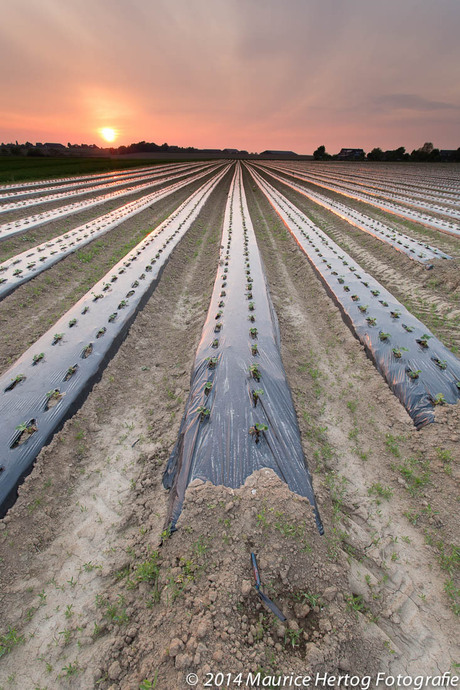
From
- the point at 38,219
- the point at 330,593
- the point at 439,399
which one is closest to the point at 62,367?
the point at 330,593

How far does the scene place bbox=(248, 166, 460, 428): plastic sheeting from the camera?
15.1 ft

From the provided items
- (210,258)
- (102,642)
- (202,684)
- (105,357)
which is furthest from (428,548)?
→ (210,258)

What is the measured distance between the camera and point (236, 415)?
3.98 meters

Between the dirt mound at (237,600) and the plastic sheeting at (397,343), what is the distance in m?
2.81

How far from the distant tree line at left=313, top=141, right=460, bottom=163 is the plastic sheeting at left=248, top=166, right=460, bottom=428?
93.0m

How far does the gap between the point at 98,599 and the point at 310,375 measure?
4.50m

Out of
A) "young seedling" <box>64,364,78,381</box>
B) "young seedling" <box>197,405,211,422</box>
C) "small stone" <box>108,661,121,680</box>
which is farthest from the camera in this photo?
"young seedling" <box>64,364,78,381</box>

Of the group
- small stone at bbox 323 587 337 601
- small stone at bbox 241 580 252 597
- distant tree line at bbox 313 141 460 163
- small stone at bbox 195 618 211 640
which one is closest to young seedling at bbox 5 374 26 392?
small stone at bbox 195 618 211 640

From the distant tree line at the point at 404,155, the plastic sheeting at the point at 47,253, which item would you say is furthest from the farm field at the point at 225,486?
the distant tree line at the point at 404,155

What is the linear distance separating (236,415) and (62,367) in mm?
3194

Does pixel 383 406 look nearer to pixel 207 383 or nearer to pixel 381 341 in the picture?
pixel 381 341

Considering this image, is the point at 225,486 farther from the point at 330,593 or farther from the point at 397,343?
the point at 397,343

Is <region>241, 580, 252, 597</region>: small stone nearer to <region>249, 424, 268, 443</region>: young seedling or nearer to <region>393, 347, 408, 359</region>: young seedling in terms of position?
<region>249, 424, 268, 443</region>: young seedling

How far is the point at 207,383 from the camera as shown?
4.41 metres
